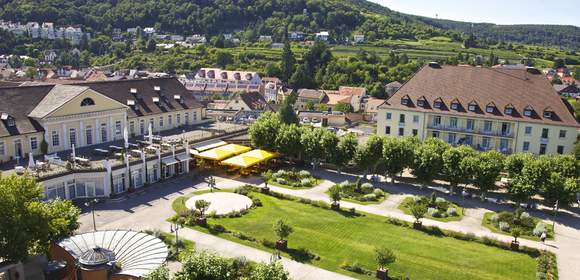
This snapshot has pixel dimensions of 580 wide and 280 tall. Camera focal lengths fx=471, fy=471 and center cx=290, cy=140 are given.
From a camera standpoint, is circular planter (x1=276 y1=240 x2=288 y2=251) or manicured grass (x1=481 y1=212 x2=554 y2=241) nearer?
circular planter (x1=276 y1=240 x2=288 y2=251)

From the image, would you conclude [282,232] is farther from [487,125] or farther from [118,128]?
[487,125]

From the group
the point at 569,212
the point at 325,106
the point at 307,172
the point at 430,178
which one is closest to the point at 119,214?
the point at 307,172

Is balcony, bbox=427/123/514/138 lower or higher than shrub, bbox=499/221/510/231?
higher

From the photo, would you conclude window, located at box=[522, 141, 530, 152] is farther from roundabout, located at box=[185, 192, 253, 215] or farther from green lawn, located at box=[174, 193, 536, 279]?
roundabout, located at box=[185, 192, 253, 215]

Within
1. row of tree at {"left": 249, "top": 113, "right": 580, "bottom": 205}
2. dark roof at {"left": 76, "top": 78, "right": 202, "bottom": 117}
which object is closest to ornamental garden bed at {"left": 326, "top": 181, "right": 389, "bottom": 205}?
row of tree at {"left": 249, "top": 113, "right": 580, "bottom": 205}

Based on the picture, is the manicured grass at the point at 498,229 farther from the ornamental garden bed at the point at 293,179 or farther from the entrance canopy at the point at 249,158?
the entrance canopy at the point at 249,158

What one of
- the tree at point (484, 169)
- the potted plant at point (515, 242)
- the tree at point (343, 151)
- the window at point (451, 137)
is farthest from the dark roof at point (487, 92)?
the potted plant at point (515, 242)
